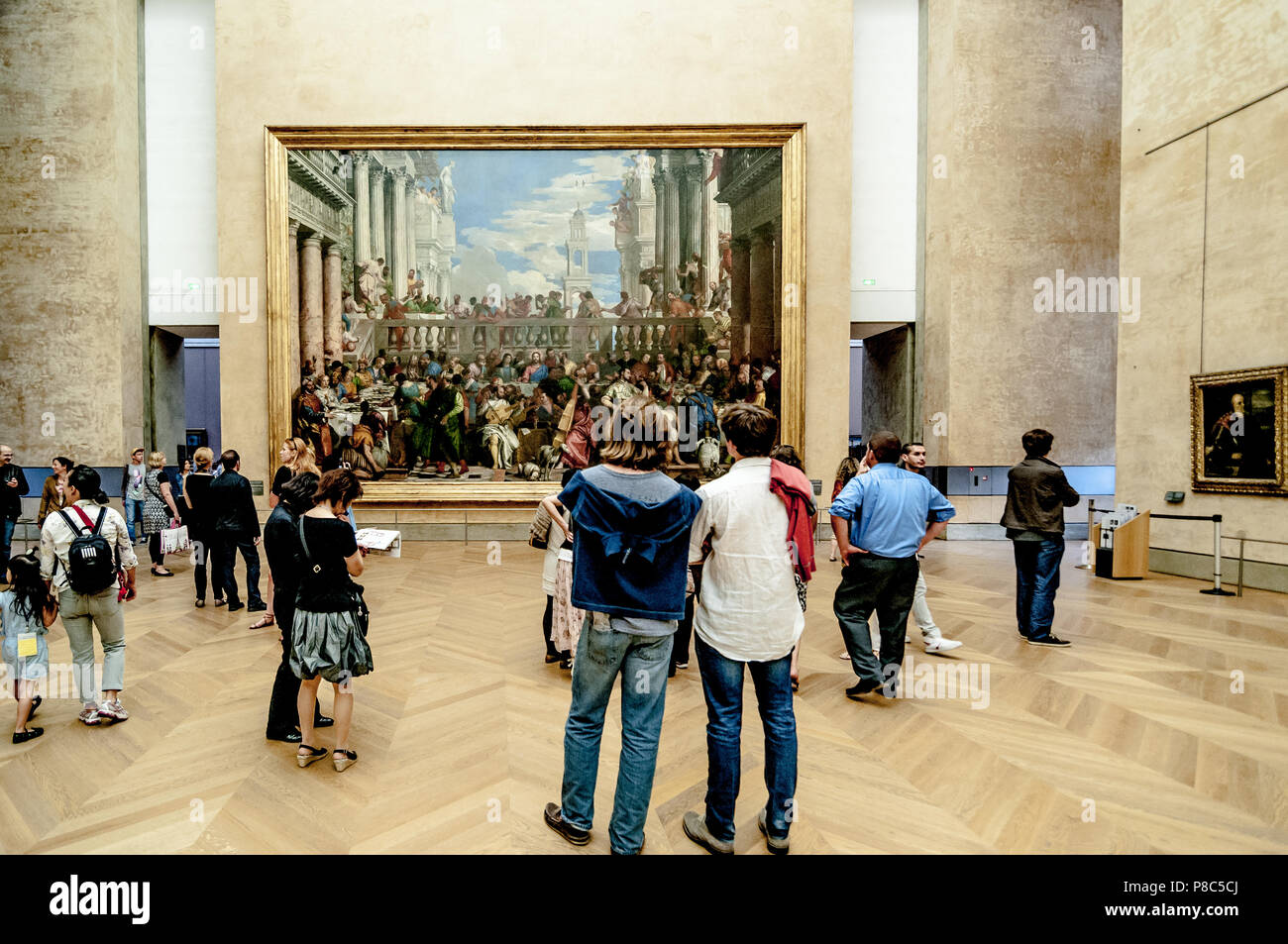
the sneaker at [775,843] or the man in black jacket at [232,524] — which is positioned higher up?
the man in black jacket at [232,524]

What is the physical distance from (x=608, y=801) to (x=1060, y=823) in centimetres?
203

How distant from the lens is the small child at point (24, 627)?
3.79 m

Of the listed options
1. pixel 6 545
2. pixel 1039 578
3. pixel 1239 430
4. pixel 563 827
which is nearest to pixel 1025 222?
pixel 1239 430

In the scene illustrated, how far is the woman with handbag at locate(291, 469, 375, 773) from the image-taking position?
3.33 metres

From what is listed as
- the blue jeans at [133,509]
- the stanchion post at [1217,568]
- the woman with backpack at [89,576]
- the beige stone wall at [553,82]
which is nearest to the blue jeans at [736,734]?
the woman with backpack at [89,576]

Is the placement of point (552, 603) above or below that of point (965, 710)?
above

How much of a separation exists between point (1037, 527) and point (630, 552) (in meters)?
4.74

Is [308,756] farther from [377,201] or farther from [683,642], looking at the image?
[377,201]

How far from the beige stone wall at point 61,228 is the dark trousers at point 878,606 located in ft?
42.9

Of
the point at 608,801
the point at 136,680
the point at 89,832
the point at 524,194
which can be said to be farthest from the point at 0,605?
the point at 524,194

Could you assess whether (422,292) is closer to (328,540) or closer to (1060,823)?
(328,540)

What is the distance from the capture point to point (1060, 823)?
2945 millimetres

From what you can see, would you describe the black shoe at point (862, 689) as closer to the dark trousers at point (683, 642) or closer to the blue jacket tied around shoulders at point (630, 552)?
the dark trousers at point (683, 642)

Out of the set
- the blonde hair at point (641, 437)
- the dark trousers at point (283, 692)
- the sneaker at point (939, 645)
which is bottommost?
the sneaker at point (939, 645)
